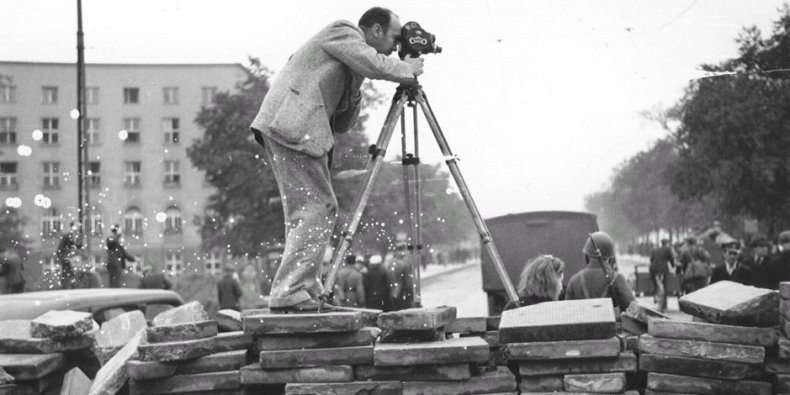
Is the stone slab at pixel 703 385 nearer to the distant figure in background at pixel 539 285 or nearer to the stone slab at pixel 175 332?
the stone slab at pixel 175 332

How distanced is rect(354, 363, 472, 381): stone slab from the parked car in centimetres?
402

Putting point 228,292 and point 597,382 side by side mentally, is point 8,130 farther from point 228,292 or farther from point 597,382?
point 597,382

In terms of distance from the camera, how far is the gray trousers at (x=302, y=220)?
4.60m

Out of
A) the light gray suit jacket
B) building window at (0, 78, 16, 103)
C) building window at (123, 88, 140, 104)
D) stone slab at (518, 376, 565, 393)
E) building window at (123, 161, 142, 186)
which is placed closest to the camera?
stone slab at (518, 376, 565, 393)

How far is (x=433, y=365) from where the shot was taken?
167 inches

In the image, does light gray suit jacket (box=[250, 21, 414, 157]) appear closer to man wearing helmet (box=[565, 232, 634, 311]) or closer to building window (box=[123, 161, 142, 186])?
man wearing helmet (box=[565, 232, 634, 311])

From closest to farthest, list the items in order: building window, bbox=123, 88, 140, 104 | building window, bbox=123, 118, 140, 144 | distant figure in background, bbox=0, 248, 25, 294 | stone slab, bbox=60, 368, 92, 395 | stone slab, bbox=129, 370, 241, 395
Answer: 1. stone slab, bbox=129, 370, 241, 395
2. stone slab, bbox=60, 368, 92, 395
3. distant figure in background, bbox=0, 248, 25, 294
4. building window, bbox=123, 88, 140, 104
5. building window, bbox=123, 118, 140, 144

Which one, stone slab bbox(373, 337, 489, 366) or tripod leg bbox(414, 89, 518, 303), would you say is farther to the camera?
tripod leg bbox(414, 89, 518, 303)

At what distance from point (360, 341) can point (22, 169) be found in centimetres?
1930

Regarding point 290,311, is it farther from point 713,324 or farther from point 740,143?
point 740,143

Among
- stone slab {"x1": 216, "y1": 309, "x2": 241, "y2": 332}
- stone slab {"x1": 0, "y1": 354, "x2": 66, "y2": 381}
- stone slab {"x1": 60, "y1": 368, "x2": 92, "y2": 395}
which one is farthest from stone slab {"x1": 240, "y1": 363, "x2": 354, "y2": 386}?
stone slab {"x1": 0, "y1": 354, "x2": 66, "y2": 381}

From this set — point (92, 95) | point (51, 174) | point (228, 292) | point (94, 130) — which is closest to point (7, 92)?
point (51, 174)

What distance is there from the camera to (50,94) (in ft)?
72.4

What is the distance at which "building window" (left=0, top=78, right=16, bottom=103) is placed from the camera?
1972cm
